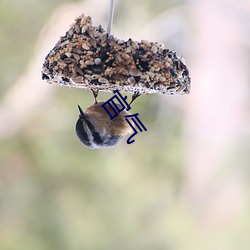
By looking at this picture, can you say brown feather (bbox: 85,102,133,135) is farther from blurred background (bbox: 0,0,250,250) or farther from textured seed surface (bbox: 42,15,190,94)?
blurred background (bbox: 0,0,250,250)

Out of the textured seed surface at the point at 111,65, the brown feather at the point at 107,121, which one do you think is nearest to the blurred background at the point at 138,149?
the brown feather at the point at 107,121

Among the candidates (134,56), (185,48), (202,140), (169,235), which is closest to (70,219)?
(169,235)

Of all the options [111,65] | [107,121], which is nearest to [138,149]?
[107,121]

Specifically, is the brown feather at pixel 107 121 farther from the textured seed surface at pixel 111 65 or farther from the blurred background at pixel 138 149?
the blurred background at pixel 138 149

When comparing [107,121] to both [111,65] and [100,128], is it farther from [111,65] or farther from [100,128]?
[111,65]

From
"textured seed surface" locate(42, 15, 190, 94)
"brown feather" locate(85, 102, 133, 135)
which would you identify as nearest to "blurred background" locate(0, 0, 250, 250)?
"brown feather" locate(85, 102, 133, 135)

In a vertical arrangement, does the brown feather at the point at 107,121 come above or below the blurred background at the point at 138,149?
below
